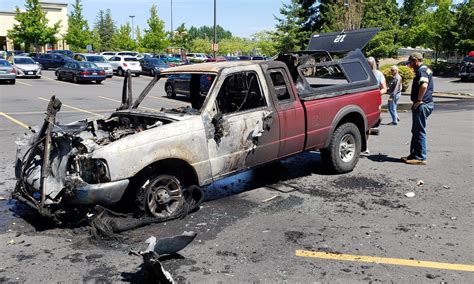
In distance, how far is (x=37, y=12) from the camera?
49031mm

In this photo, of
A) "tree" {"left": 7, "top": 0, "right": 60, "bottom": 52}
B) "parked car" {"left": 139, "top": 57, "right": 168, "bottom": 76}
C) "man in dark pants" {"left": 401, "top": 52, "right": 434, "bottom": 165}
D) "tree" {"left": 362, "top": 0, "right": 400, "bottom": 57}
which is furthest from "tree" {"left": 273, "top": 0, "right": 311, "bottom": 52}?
"man in dark pants" {"left": 401, "top": 52, "right": 434, "bottom": 165}

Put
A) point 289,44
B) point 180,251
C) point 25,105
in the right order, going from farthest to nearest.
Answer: point 289,44
point 25,105
point 180,251

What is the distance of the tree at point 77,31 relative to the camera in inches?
2254

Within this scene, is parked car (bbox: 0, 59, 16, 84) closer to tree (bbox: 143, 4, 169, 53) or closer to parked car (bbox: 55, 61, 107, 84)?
parked car (bbox: 55, 61, 107, 84)

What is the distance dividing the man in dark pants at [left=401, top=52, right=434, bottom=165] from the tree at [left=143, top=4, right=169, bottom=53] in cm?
5286

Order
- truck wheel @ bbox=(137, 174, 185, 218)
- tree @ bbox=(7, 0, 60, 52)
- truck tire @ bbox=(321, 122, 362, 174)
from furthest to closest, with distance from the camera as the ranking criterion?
tree @ bbox=(7, 0, 60, 52) < truck tire @ bbox=(321, 122, 362, 174) < truck wheel @ bbox=(137, 174, 185, 218)

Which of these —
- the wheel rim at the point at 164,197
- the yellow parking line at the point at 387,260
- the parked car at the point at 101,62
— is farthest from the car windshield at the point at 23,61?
the yellow parking line at the point at 387,260

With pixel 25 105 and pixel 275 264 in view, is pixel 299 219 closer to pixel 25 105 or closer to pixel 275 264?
pixel 275 264

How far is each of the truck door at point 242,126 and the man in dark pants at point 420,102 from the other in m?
3.05

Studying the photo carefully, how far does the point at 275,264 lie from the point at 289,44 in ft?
131

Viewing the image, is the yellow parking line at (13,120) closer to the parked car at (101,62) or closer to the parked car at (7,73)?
the parked car at (7,73)

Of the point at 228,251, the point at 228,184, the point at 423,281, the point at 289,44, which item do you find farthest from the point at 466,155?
the point at 289,44

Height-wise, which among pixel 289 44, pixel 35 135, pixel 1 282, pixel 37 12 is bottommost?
pixel 1 282

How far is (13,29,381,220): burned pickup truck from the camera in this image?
4551 mm
